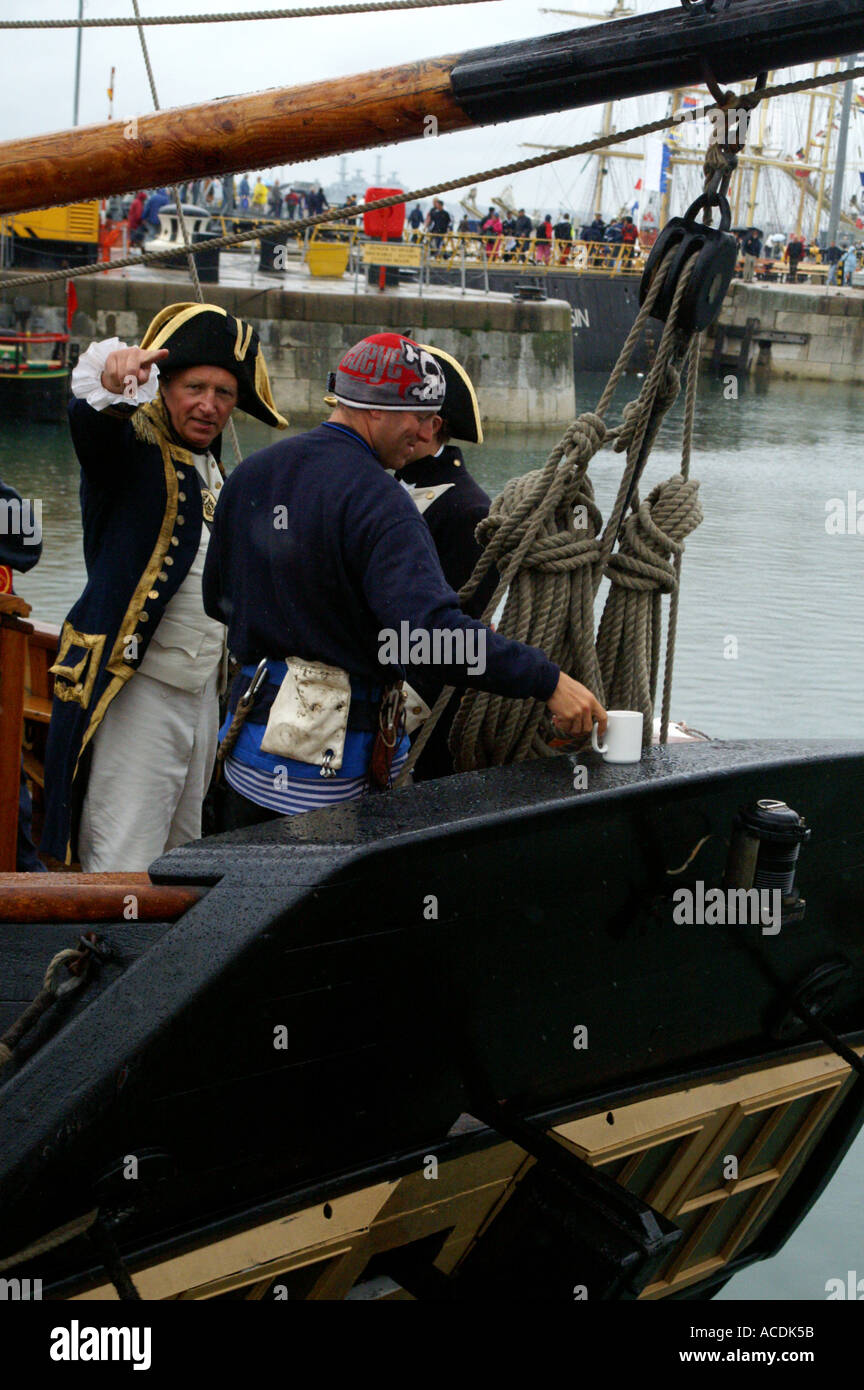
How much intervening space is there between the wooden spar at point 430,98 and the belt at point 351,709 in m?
0.91

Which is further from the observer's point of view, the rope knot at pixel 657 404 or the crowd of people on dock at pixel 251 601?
the rope knot at pixel 657 404

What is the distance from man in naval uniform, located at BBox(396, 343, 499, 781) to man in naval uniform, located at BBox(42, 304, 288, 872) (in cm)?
39

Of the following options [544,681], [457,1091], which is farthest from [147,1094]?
[544,681]

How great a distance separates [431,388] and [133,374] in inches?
21.3

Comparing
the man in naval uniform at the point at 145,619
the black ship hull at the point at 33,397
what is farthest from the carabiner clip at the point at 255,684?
the black ship hull at the point at 33,397

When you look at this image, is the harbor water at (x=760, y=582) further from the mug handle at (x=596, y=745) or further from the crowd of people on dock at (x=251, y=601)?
the mug handle at (x=596, y=745)

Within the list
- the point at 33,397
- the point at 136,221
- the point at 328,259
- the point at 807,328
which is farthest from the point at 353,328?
the point at 807,328

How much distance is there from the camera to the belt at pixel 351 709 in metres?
2.57

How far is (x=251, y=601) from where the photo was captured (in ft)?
8.41

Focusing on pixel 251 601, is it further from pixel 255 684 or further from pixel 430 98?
pixel 430 98

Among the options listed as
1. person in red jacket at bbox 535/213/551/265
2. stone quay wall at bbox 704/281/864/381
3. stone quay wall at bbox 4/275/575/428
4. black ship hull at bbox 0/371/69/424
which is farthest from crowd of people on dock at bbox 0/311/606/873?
stone quay wall at bbox 704/281/864/381

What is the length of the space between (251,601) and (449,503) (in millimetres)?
734

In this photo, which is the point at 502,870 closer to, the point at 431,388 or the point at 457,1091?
the point at 457,1091

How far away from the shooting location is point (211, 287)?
19.6m
